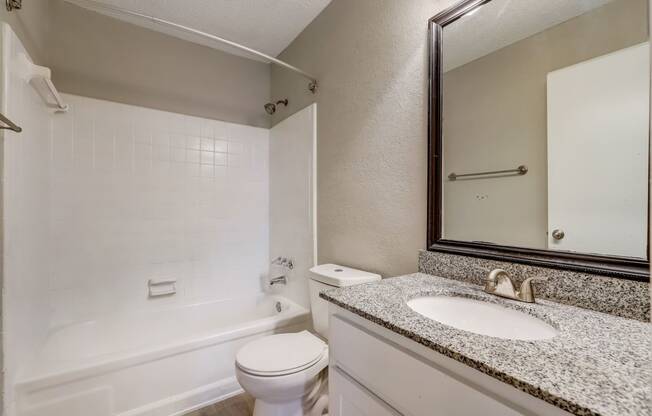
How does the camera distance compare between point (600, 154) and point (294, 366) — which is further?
point (294, 366)

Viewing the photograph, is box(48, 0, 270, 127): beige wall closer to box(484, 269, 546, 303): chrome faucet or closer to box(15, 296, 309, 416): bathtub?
box(15, 296, 309, 416): bathtub

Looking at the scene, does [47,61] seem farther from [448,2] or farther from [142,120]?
[448,2]

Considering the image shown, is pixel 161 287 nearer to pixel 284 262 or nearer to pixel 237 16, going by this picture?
pixel 284 262

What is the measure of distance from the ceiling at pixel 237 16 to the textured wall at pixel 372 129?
→ 134 millimetres

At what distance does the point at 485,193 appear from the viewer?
1.12 meters

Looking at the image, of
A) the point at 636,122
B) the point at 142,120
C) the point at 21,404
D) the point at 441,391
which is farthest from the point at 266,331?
the point at 636,122

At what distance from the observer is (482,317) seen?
0.91m

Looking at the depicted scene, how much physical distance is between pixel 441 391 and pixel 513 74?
3.62 feet

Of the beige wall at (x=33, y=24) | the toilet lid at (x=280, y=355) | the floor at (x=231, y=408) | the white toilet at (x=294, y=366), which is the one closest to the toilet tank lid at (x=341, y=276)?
the white toilet at (x=294, y=366)

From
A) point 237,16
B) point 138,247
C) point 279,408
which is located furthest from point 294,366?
point 237,16

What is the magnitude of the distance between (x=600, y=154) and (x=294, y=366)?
1352mm

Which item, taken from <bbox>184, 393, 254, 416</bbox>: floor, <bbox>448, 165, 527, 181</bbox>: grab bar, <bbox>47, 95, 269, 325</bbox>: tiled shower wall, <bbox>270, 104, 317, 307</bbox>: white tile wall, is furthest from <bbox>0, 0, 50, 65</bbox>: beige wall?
<bbox>184, 393, 254, 416</bbox>: floor

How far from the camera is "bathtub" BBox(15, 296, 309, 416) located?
51.7 inches

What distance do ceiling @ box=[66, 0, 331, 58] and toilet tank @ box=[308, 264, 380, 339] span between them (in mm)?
1782
